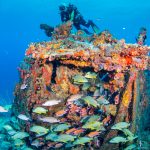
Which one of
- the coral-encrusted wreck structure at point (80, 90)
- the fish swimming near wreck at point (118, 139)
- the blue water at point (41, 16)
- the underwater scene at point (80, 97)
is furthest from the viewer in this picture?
the blue water at point (41, 16)

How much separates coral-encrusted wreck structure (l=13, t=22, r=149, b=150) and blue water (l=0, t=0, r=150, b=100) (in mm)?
34436

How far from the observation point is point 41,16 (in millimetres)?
137375

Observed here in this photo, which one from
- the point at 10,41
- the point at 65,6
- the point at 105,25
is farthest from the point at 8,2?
the point at 65,6

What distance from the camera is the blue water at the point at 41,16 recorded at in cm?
8129

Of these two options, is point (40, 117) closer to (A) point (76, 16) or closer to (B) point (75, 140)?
(B) point (75, 140)

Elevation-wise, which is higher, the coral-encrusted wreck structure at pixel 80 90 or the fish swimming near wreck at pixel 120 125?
the coral-encrusted wreck structure at pixel 80 90

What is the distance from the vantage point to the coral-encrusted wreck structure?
7.83 meters

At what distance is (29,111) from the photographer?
823cm

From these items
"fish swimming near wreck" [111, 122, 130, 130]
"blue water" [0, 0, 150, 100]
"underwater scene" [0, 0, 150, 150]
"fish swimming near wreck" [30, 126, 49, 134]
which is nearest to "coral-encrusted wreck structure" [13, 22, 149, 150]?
"underwater scene" [0, 0, 150, 150]

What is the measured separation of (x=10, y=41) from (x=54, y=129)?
18728 cm

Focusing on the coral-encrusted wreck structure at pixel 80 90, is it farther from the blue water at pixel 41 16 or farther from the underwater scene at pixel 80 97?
the blue water at pixel 41 16

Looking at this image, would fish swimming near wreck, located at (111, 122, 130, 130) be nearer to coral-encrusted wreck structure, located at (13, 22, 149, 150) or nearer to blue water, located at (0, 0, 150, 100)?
coral-encrusted wreck structure, located at (13, 22, 149, 150)

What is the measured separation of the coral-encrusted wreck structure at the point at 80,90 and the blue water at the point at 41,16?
34436 mm

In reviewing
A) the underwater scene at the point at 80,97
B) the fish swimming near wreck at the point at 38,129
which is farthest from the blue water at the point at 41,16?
the fish swimming near wreck at the point at 38,129
